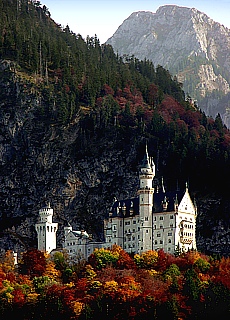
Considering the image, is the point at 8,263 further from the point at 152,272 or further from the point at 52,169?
the point at 52,169

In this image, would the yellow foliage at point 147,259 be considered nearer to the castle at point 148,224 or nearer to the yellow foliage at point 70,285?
the castle at point 148,224

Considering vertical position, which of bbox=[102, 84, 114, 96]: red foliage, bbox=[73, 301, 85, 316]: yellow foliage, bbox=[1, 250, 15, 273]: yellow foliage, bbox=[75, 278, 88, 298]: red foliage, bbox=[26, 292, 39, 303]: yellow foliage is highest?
bbox=[102, 84, 114, 96]: red foliage

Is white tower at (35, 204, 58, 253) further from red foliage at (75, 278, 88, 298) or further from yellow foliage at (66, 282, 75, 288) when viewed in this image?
red foliage at (75, 278, 88, 298)

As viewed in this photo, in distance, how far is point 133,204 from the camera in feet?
424

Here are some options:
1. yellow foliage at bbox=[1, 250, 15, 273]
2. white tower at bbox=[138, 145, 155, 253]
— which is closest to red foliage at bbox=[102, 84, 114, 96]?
white tower at bbox=[138, 145, 155, 253]

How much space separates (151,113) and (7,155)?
1098 inches

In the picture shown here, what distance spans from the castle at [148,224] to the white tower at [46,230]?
1.12m

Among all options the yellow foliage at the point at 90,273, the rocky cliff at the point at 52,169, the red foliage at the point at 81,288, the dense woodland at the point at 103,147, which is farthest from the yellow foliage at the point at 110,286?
the rocky cliff at the point at 52,169

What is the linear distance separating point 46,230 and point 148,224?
18.1m

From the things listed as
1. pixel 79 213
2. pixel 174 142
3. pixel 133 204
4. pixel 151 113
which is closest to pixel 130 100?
pixel 151 113

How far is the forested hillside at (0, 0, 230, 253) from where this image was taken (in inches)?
5753

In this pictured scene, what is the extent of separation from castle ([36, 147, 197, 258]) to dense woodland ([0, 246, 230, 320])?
3625mm

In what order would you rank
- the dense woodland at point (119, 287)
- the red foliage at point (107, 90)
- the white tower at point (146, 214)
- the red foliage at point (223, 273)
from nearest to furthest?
the dense woodland at point (119, 287)
the red foliage at point (223, 273)
the white tower at point (146, 214)
the red foliage at point (107, 90)

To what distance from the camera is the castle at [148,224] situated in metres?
123
